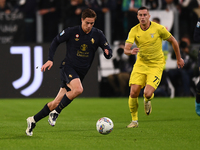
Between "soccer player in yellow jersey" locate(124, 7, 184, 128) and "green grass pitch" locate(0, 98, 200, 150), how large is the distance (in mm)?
590

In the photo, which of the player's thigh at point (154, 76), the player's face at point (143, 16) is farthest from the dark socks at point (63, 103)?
the player's face at point (143, 16)

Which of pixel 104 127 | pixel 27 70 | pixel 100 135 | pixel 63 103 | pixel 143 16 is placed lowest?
pixel 27 70

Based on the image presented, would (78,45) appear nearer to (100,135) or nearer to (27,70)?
(100,135)

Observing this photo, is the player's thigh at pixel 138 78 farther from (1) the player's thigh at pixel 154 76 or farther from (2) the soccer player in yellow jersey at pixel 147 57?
(1) the player's thigh at pixel 154 76

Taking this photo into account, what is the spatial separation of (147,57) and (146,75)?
0.32m

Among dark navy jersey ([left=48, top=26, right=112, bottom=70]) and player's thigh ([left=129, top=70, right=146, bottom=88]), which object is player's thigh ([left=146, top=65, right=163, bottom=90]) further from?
dark navy jersey ([left=48, top=26, right=112, bottom=70])

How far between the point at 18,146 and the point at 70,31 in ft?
7.15

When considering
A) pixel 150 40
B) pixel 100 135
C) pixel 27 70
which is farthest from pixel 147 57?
pixel 27 70

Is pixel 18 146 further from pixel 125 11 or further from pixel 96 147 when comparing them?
pixel 125 11

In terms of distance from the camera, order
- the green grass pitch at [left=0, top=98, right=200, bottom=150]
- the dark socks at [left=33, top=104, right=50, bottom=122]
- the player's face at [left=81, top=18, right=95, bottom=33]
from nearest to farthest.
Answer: the green grass pitch at [left=0, top=98, right=200, bottom=150] → the dark socks at [left=33, top=104, right=50, bottom=122] → the player's face at [left=81, top=18, right=95, bottom=33]

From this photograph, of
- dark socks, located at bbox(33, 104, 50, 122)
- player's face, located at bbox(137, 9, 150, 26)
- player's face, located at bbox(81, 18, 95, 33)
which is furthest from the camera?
player's face, located at bbox(137, 9, 150, 26)

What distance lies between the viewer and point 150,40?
25.5 ft

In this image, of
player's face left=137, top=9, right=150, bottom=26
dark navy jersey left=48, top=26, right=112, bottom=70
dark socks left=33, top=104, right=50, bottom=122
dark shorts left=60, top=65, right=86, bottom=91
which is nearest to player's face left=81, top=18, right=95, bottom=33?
dark navy jersey left=48, top=26, right=112, bottom=70

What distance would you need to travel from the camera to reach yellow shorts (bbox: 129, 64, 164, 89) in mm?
7704
